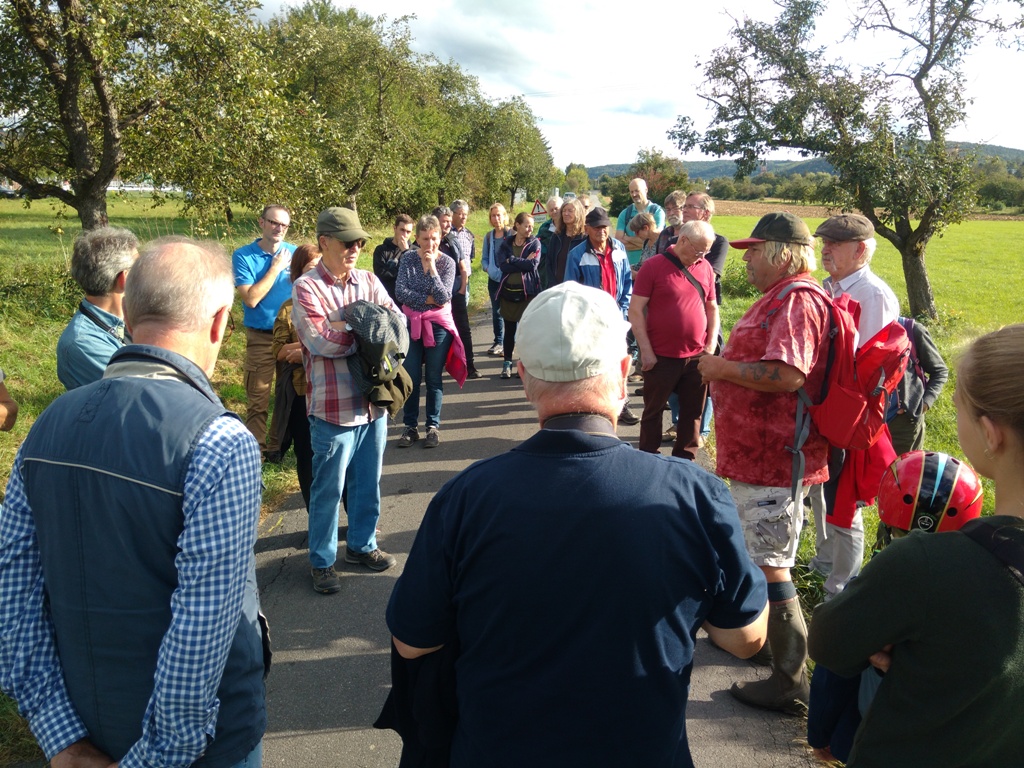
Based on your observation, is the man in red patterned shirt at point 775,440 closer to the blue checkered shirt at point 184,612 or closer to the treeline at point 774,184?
the blue checkered shirt at point 184,612

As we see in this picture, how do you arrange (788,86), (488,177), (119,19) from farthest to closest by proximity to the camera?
(488,177) < (788,86) < (119,19)

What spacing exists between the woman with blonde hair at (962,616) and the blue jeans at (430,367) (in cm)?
485

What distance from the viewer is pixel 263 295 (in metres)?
5.54

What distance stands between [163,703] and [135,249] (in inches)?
81.6

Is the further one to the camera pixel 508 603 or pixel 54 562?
pixel 54 562

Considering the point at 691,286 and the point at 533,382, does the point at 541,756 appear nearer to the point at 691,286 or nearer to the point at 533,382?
the point at 533,382

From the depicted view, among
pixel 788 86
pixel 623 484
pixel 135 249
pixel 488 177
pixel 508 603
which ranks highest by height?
pixel 488 177

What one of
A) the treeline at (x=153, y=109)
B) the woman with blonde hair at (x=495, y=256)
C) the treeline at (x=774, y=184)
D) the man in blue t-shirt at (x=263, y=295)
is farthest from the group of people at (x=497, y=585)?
the treeline at (x=774, y=184)

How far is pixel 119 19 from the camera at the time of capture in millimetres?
7727

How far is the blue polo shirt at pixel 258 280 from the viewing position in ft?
18.2

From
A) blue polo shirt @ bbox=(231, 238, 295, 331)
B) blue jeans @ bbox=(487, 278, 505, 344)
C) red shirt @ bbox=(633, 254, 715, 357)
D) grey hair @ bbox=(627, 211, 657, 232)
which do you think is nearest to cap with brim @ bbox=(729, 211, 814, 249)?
red shirt @ bbox=(633, 254, 715, 357)

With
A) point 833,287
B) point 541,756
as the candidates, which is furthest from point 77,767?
point 833,287

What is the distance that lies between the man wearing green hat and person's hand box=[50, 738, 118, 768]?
7.15 ft

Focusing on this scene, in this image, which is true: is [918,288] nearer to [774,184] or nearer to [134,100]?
[134,100]
